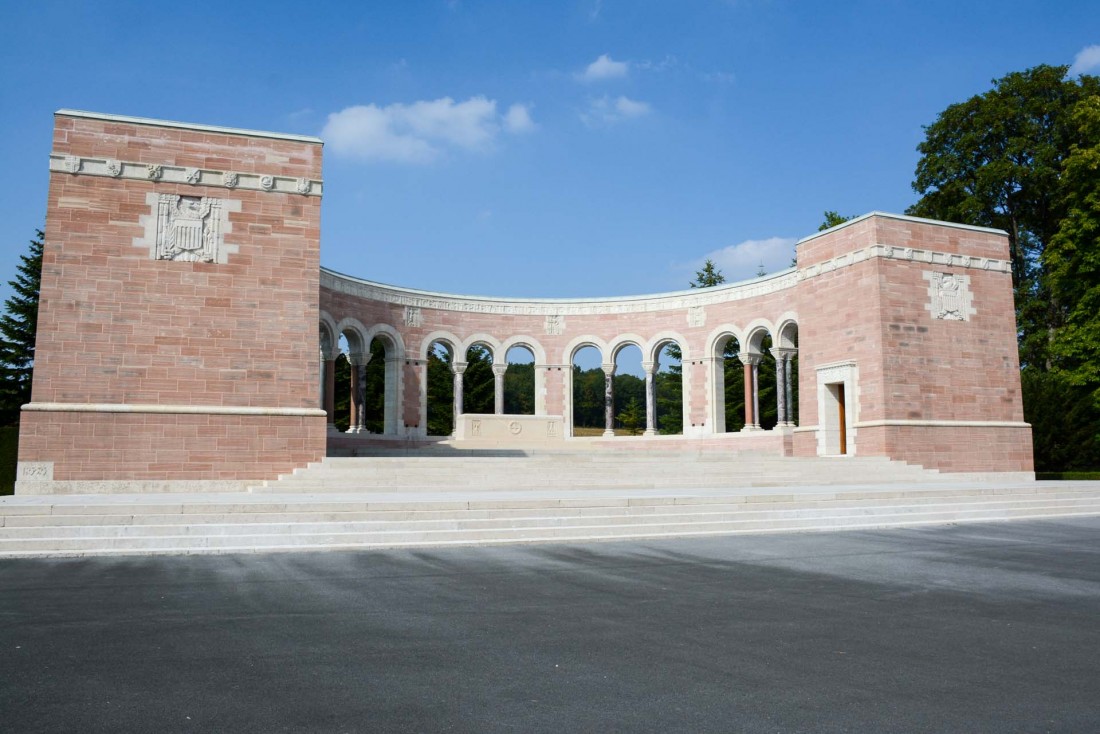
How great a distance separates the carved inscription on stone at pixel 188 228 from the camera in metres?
16.2

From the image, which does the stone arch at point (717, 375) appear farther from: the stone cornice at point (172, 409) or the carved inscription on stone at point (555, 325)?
the stone cornice at point (172, 409)

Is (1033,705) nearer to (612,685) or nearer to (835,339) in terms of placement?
(612,685)

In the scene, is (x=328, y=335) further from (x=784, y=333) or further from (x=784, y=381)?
(x=784, y=381)

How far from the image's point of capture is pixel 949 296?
2109 centimetres

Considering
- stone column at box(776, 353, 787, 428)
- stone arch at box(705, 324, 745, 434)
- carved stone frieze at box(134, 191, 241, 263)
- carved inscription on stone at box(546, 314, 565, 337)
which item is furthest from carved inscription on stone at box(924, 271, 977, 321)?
carved stone frieze at box(134, 191, 241, 263)

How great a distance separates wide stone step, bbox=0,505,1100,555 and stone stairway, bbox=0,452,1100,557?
0.01 metres

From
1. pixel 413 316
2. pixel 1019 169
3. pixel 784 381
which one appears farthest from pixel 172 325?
pixel 1019 169

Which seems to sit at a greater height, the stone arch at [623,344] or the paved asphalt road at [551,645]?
the stone arch at [623,344]

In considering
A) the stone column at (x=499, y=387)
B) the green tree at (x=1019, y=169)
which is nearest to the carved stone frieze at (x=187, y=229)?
the stone column at (x=499, y=387)

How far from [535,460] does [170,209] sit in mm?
8845

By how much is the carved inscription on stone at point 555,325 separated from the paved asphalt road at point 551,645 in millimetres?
21904

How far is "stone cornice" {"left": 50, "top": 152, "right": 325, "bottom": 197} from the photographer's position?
15.8 meters

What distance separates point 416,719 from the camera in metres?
3.62

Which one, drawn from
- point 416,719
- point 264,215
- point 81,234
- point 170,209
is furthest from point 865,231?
point 416,719
